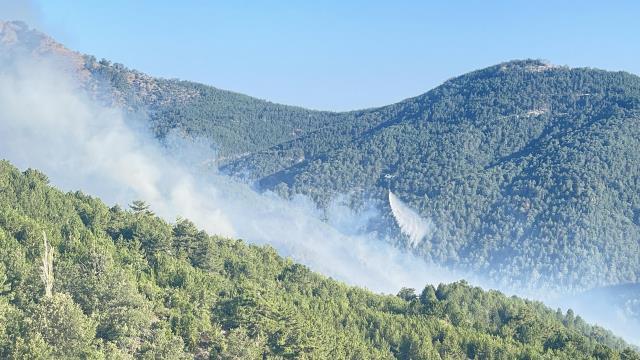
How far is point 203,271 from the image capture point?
413 ft

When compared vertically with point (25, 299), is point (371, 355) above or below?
above

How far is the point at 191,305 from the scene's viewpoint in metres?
95.7

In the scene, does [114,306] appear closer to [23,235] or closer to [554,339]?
[23,235]

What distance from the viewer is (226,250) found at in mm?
139000

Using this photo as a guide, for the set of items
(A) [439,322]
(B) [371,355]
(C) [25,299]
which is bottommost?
(C) [25,299]

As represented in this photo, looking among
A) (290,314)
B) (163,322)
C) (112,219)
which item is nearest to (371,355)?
(290,314)

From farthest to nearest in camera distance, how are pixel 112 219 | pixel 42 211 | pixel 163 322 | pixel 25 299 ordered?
pixel 112 219 → pixel 42 211 → pixel 163 322 → pixel 25 299

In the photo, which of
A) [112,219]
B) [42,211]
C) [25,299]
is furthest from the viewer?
[112,219]

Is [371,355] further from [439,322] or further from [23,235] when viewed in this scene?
[23,235]

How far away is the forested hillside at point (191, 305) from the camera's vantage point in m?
76.5

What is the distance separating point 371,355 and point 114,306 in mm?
30381

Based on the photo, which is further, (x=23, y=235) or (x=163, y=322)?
(x=23, y=235)

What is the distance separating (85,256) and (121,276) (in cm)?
1367

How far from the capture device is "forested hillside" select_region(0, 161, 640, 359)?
76.5 m
